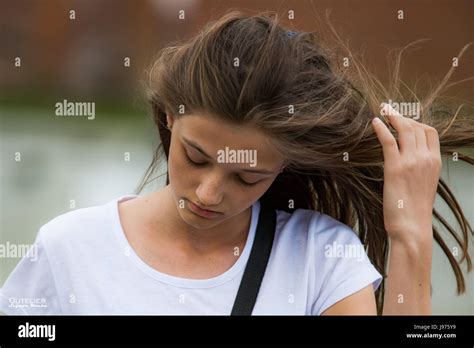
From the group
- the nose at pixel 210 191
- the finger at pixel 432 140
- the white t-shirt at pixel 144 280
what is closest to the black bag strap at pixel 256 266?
the white t-shirt at pixel 144 280

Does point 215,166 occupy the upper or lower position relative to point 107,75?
lower

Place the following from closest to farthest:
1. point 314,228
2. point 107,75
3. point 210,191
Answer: point 210,191
point 314,228
point 107,75

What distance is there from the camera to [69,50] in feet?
8.68

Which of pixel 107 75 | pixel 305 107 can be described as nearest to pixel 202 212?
pixel 305 107

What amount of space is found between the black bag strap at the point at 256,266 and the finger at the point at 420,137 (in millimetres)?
338

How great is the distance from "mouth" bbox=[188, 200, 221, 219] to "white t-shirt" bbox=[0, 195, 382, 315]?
0.11 m

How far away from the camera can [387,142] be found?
1835 mm

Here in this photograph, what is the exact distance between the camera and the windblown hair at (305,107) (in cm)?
173

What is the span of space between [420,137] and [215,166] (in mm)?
447

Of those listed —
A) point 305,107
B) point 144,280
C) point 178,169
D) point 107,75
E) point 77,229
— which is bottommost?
point 144,280

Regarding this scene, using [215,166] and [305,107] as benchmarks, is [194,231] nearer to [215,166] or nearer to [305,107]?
[215,166]

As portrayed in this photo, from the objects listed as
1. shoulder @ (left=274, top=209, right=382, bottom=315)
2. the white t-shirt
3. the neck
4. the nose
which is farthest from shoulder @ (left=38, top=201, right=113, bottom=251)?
shoulder @ (left=274, top=209, right=382, bottom=315)

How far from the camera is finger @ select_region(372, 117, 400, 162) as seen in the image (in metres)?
1.83

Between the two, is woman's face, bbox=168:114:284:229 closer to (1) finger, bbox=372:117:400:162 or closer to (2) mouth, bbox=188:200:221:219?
(2) mouth, bbox=188:200:221:219
